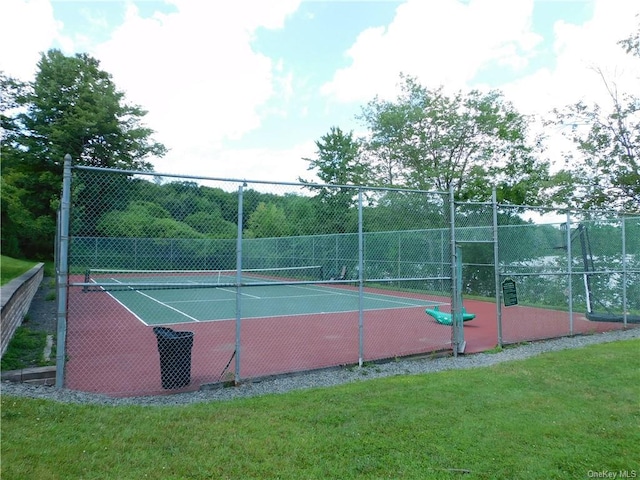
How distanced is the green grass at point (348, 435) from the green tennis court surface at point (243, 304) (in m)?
6.10

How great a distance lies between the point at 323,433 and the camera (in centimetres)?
389

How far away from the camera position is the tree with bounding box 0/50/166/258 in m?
28.5

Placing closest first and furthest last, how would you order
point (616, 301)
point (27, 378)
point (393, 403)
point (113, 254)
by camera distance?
1. point (393, 403)
2. point (27, 378)
3. point (616, 301)
4. point (113, 254)

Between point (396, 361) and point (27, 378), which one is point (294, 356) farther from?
point (27, 378)

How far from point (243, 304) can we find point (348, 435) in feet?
38.1

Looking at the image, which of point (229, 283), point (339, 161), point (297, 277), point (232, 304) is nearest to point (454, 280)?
point (229, 283)

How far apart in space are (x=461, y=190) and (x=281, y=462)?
20.4 m

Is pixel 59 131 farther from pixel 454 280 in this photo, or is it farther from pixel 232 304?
pixel 454 280

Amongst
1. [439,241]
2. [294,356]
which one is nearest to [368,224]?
[439,241]

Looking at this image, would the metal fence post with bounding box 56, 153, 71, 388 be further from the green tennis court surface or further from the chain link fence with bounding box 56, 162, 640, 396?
the green tennis court surface

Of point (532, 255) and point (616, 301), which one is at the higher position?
point (532, 255)

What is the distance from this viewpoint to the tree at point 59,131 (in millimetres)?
28531
